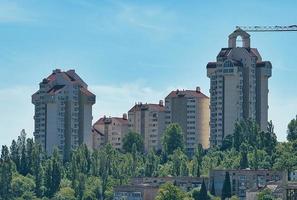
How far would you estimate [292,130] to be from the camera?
154 metres

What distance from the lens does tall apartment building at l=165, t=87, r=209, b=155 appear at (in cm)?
17070

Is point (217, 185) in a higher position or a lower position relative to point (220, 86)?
lower

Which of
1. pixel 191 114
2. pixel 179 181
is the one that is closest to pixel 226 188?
pixel 179 181

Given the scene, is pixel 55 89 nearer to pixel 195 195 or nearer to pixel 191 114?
pixel 191 114

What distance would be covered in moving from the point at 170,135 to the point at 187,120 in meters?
8.75

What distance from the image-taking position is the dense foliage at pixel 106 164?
486 ft

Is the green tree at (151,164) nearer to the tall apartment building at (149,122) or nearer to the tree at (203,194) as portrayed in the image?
the tall apartment building at (149,122)

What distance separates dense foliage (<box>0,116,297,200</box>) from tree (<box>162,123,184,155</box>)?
45.2 inches

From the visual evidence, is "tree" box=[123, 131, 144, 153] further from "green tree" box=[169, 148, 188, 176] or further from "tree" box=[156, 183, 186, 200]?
"tree" box=[156, 183, 186, 200]

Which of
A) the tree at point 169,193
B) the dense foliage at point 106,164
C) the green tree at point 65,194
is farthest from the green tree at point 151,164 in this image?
the tree at point 169,193

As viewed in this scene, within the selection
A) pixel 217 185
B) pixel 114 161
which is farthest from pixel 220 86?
pixel 217 185

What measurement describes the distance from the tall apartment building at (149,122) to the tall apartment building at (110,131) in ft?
6.76

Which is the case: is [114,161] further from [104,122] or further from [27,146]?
[104,122]

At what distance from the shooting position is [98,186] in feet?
495
